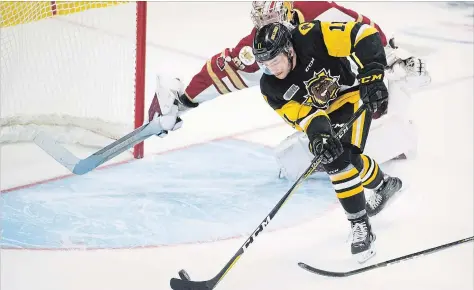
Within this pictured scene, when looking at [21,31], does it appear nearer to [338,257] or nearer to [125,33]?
[125,33]

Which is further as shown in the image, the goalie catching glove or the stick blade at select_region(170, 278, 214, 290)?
the goalie catching glove

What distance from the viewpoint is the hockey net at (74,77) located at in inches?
138

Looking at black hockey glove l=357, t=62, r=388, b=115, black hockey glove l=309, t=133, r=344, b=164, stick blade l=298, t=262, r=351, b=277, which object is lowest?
stick blade l=298, t=262, r=351, b=277

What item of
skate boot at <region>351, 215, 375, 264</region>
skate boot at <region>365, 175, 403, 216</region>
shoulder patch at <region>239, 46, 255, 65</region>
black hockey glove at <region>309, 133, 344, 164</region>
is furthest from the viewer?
shoulder patch at <region>239, 46, 255, 65</region>

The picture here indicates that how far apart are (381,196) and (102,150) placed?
1084 mm

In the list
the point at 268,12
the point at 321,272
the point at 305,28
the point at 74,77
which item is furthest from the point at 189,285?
the point at 74,77

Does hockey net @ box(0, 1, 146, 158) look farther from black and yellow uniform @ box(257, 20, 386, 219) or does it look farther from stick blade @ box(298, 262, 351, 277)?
stick blade @ box(298, 262, 351, 277)

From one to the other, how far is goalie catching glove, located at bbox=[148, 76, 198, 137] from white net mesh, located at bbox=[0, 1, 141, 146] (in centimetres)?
54

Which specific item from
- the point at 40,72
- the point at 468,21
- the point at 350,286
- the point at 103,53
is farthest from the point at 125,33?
the point at 468,21

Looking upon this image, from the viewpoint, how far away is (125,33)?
389 cm

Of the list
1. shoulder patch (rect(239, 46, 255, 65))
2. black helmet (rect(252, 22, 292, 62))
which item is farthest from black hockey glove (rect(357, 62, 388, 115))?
shoulder patch (rect(239, 46, 255, 65))

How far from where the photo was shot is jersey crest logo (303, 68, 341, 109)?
2.59 metres

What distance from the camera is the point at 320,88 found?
8.53ft

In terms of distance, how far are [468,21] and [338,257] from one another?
3602 millimetres
